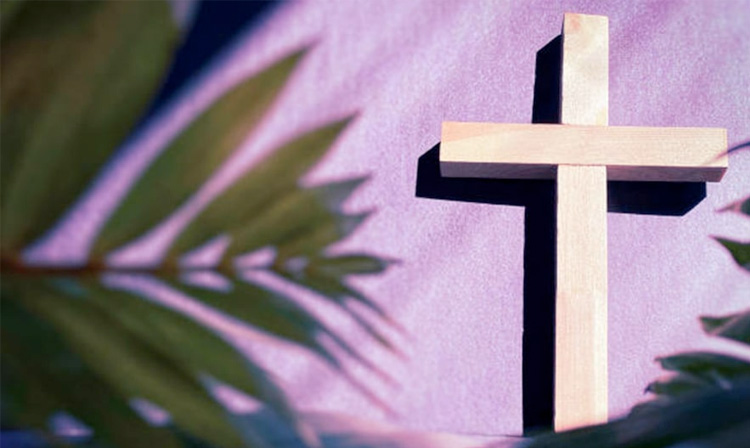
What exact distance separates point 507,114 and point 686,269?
11.2 inches

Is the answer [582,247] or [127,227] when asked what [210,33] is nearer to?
[582,247]

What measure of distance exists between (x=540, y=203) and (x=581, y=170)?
9 cm

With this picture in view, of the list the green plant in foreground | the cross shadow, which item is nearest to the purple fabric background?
the cross shadow

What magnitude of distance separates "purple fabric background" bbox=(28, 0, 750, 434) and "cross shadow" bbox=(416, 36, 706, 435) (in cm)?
1

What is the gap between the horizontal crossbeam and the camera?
0.75 meters

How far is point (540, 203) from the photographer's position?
84cm

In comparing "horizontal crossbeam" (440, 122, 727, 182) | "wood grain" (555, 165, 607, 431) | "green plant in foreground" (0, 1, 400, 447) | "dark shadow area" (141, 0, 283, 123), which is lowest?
"green plant in foreground" (0, 1, 400, 447)

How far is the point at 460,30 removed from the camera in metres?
0.87

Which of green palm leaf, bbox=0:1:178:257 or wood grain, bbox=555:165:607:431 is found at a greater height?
wood grain, bbox=555:165:607:431

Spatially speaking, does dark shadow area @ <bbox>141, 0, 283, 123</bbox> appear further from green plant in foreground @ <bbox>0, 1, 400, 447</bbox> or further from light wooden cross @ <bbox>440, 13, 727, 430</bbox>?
green plant in foreground @ <bbox>0, 1, 400, 447</bbox>

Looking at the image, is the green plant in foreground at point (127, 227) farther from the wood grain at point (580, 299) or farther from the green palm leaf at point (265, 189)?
the wood grain at point (580, 299)

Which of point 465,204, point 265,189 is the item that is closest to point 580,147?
point 465,204

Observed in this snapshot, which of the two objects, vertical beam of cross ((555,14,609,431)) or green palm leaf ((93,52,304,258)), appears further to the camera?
vertical beam of cross ((555,14,609,431))

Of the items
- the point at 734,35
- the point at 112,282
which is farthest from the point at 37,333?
the point at 734,35
